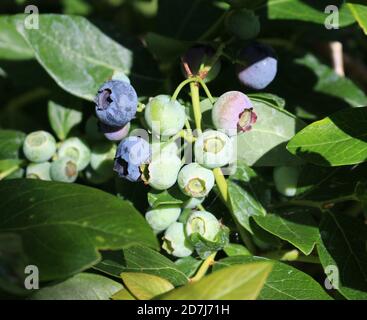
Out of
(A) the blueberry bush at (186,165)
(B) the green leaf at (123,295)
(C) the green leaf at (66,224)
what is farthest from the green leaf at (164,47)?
(B) the green leaf at (123,295)

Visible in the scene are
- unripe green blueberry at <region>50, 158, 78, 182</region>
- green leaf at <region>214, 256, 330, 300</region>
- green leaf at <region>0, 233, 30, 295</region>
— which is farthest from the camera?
unripe green blueberry at <region>50, 158, 78, 182</region>

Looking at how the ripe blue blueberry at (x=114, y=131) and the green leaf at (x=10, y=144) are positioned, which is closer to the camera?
the ripe blue blueberry at (x=114, y=131)

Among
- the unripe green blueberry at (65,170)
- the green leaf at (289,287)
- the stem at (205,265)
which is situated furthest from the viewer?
the unripe green blueberry at (65,170)

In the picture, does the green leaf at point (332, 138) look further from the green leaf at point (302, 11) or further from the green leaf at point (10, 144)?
the green leaf at point (10, 144)

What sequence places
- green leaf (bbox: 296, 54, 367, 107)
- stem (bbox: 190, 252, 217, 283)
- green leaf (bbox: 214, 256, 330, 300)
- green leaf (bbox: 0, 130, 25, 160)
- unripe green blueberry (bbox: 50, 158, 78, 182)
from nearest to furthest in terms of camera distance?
green leaf (bbox: 214, 256, 330, 300)
stem (bbox: 190, 252, 217, 283)
unripe green blueberry (bbox: 50, 158, 78, 182)
green leaf (bbox: 0, 130, 25, 160)
green leaf (bbox: 296, 54, 367, 107)

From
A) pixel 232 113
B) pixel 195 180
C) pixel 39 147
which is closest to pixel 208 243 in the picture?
pixel 195 180

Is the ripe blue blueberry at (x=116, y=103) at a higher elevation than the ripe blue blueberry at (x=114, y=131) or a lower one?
higher

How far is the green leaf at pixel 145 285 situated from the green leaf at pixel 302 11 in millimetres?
756

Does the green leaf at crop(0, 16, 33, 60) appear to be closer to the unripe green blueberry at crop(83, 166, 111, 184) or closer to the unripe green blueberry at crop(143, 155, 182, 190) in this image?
the unripe green blueberry at crop(83, 166, 111, 184)

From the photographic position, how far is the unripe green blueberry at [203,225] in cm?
122

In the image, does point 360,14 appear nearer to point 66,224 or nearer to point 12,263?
point 66,224

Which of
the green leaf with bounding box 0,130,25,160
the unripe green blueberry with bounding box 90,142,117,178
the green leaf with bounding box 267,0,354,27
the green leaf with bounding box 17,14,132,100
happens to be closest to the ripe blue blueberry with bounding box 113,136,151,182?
the unripe green blueberry with bounding box 90,142,117,178

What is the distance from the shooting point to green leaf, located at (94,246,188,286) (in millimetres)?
1208

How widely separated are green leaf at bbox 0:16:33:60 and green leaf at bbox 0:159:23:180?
0.37 m
